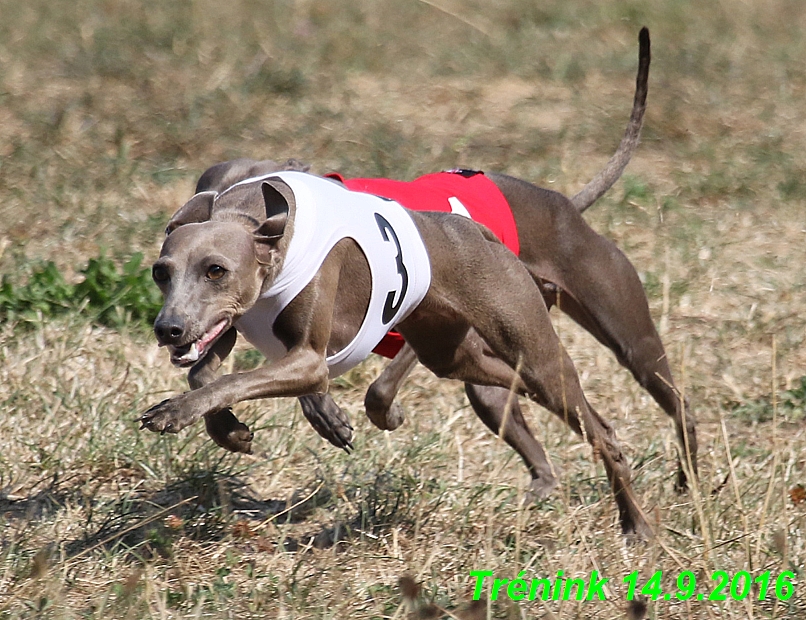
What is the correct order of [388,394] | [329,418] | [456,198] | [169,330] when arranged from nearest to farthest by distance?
[169,330] < [329,418] < [388,394] < [456,198]

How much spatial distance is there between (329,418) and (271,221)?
1.02 meters

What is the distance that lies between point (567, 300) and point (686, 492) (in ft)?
2.78

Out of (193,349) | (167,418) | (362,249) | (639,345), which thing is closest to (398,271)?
(362,249)

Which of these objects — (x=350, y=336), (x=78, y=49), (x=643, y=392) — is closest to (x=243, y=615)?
(x=350, y=336)

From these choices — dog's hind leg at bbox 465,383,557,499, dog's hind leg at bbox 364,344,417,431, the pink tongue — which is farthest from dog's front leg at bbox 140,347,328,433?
dog's hind leg at bbox 465,383,557,499

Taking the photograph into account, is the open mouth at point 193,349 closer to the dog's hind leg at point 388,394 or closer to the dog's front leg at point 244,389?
the dog's front leg at point 244,389

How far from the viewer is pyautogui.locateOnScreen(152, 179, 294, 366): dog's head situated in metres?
3.21

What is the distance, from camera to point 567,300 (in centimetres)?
465

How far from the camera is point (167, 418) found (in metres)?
3.21

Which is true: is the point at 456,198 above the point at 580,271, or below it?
above

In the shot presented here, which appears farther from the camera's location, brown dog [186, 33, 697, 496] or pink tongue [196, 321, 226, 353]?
brown dog [186, 33, 697, 496]

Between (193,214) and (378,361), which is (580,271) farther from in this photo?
(193,214)

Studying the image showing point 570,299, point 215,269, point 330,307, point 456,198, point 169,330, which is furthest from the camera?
point 570,299

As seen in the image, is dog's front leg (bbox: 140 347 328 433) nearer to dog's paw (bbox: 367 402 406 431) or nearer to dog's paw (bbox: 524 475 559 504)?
dog's paw (bbox: 367 402 406 431)
